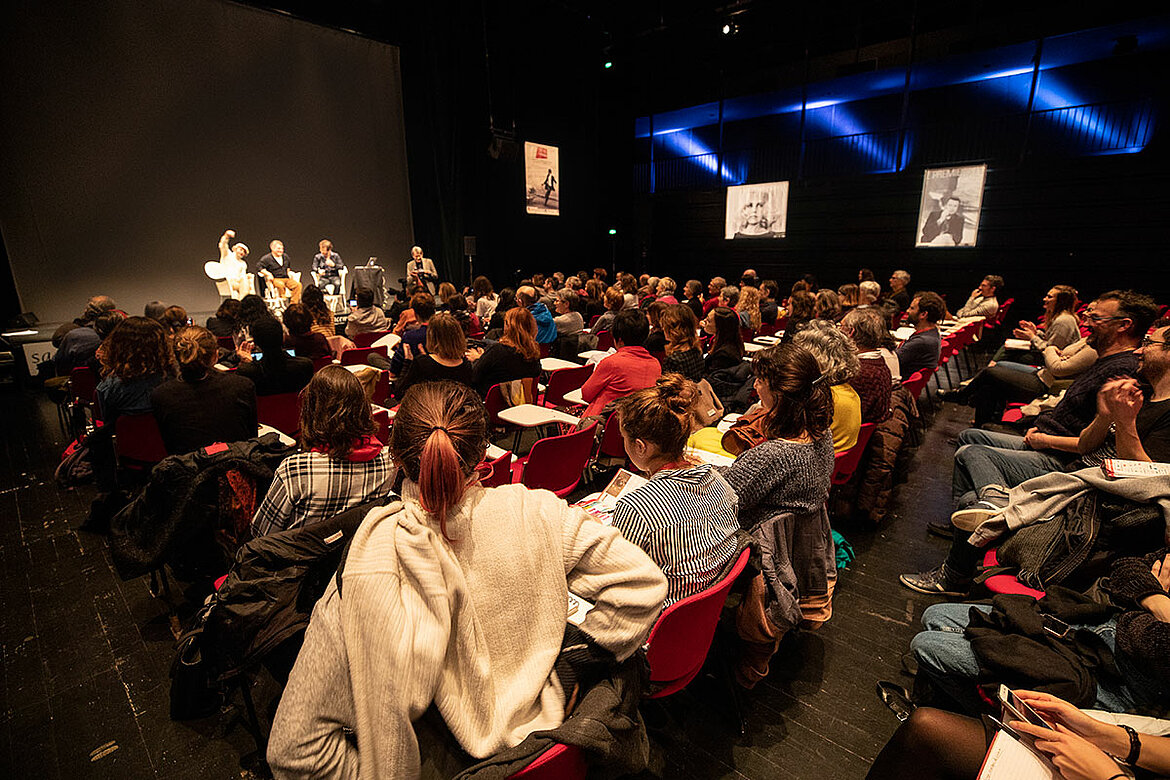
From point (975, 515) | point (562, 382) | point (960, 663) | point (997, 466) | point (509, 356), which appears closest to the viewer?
point (960, 663)

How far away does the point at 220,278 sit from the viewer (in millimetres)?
9281

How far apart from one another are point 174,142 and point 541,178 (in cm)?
707

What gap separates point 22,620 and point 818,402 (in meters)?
3.85

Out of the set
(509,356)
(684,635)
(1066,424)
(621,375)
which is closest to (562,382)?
(509,356)

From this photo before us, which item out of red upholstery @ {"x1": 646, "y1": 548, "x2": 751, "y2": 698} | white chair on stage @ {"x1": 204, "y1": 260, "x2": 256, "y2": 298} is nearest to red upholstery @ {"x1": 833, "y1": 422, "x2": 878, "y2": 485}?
red upholstery @ {"x1": 646, "y1": 548, "x2": 751, "y2": 698}

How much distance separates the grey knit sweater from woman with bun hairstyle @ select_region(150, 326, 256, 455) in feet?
7.96

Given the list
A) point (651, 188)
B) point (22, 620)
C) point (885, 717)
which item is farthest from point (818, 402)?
point (651, 188)

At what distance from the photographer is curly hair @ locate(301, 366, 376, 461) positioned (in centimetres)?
176

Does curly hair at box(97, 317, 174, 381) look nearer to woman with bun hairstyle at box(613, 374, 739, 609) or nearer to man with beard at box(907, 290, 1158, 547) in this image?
woman with bun hairstyle at box(613, 374, 739, 609)

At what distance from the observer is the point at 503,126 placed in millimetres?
11406

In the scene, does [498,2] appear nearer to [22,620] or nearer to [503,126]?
[503,126]

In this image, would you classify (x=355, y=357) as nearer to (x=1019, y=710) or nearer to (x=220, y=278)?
(x=1019, y=710)

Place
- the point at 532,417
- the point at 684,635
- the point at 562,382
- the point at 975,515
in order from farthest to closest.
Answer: the point at 562,382
the point at 532,417
the point at 975,515
the point at 684,635

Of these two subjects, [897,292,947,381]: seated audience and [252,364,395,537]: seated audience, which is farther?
[897,292,947,381]: seated audience
